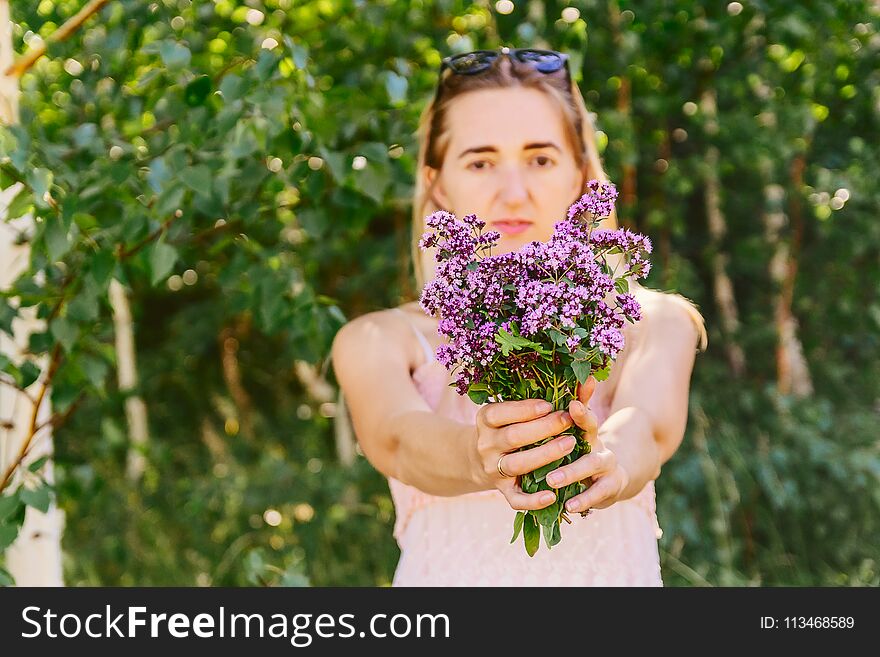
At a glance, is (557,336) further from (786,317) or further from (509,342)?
(786,317)

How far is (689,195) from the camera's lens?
14.0ft

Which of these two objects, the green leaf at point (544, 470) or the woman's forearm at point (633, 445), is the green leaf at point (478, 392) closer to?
the green leaf at point (544, 470)

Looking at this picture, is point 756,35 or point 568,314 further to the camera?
point 756,35

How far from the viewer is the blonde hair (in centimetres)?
190

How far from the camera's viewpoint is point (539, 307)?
1237mm

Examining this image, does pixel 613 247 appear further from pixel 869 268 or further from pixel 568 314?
pixel 869 268

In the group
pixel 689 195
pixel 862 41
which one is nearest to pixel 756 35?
pixel 862 41

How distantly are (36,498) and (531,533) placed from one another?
114 cm

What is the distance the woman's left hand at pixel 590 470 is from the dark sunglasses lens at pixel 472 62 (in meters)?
0.82

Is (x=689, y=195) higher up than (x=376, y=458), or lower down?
higher up

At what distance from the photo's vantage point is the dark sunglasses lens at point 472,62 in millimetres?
1916

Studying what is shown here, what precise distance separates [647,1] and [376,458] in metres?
2.02

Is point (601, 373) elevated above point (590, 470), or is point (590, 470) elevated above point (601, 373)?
point (601, 373)

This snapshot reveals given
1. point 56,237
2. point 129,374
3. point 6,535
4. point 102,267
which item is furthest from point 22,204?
point 129,374
